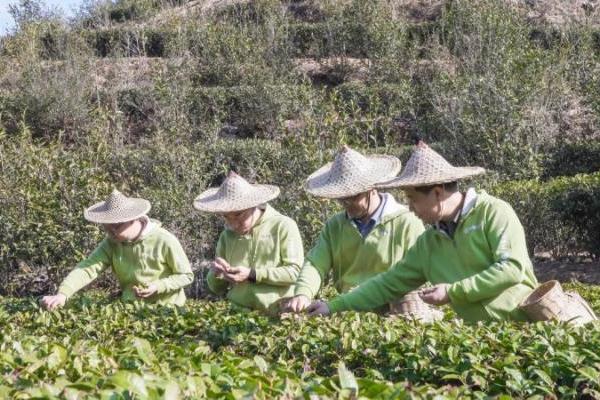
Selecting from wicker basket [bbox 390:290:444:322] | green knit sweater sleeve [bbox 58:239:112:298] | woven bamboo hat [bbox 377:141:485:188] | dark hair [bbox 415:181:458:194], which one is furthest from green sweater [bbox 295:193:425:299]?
green knit sweater sleeve [bbox 58:239:112:298]

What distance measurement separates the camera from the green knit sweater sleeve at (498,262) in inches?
161

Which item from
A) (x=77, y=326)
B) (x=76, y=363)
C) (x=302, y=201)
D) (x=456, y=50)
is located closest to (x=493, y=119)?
(x=302, y=201)

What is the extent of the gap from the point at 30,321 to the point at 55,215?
585 cm

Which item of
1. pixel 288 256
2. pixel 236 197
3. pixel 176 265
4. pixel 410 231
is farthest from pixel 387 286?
pixel 176 265

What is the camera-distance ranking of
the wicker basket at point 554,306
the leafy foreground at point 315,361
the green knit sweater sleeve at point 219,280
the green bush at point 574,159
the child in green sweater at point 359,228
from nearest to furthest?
1. the leafy foreground at point 315,361
2. the wicker basket at point 554,306
3. the child in green sweater at point 359,228
4. the green knit sweater sleeve at point 219,280
5. the green bush at point 574,159

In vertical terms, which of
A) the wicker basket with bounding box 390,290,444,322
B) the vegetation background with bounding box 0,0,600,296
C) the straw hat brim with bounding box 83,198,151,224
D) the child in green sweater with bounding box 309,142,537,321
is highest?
the child in green sweater with bounding box 309,142,537,321

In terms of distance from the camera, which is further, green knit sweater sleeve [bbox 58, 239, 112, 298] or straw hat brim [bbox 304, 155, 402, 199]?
green knit sweater sleeve [bbox 58, 239, 112, 298]

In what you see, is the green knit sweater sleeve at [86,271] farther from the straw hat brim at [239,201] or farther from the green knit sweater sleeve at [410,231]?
the green knit sweater sleeve at [410,231]

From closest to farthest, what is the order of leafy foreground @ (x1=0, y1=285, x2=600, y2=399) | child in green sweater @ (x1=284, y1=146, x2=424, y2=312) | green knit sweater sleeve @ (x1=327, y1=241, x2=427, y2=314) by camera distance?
leafy foreground @ (x1=0, y1=285, x2=600, y2=399) → green knit sweater sleeve @ (x1=327, y1=241, x2=427, y2=314) → child in green sweater @ (x1=284, y1=146, x2=424, y2=312)

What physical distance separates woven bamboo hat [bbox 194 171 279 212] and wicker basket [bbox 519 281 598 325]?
2.02 m

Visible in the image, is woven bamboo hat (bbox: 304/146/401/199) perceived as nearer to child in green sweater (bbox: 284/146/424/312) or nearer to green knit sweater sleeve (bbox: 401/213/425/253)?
child in green sweater (bbox: 284/146/424/312)

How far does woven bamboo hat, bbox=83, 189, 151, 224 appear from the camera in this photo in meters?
6.11

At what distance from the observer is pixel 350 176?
5094mm

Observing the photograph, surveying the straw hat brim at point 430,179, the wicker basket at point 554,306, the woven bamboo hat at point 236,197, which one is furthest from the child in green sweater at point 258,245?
the wicker basket at point 554,306
